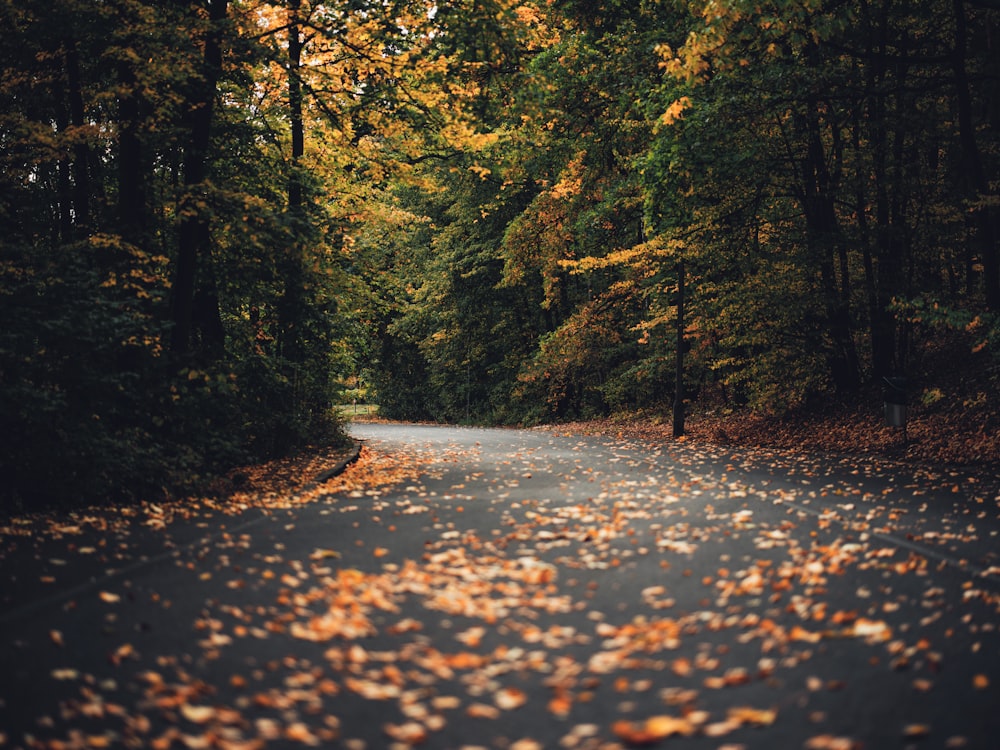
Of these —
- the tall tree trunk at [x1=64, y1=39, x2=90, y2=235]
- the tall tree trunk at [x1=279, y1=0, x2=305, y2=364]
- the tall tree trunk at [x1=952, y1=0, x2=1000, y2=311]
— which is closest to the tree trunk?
the tall tree trunk at [x1=952, y1=0, x2=1000, y2=311]

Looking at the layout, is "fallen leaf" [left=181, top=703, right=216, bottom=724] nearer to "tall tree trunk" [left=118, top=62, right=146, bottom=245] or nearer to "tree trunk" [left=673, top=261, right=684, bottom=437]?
"tall tree trunk" [left=118, top=62, right=146, bottom=245]

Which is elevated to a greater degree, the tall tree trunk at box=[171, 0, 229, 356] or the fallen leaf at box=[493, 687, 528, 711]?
the tall tree trunk at box=[171, 0, 229, 356]

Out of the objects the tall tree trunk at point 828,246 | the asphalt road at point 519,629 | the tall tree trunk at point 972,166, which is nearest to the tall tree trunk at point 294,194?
the asphalt road at point 519,629

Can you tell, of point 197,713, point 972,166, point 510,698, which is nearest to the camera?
point 197,713

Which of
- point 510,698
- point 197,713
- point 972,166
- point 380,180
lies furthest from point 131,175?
point 972,166

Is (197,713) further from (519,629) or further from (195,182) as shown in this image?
(195,182)

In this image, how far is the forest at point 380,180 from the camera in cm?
1097

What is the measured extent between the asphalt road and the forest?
11.1 ft

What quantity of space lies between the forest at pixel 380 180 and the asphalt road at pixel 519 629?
3.39 metres

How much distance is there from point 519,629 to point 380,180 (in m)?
15.2

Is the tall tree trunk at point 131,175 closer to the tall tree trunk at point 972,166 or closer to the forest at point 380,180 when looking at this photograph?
the forest at point 380,180

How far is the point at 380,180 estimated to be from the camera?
61.0 feet

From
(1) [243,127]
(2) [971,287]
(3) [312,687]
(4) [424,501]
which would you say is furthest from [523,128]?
(3) [312,687]

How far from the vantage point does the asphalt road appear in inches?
148
